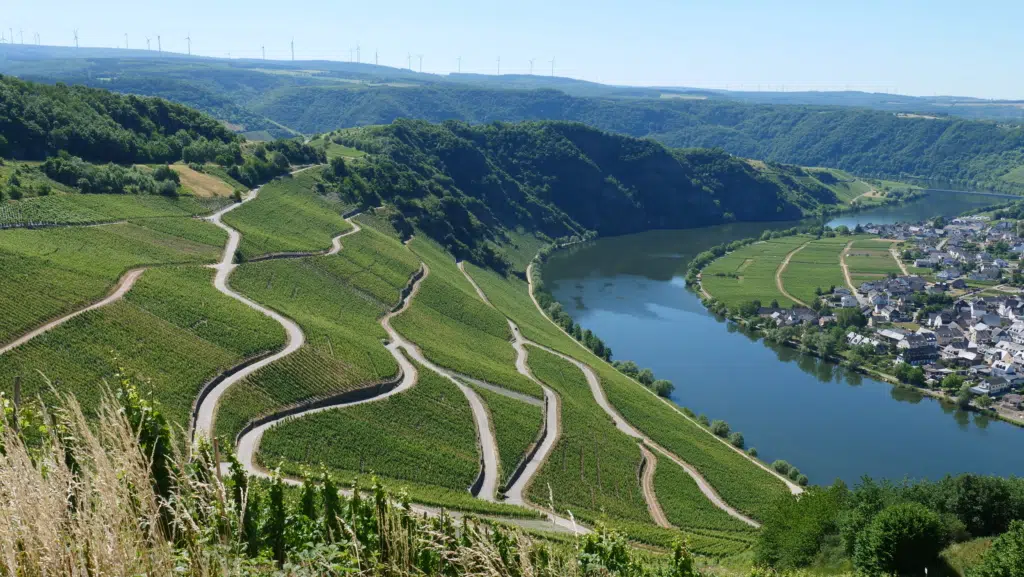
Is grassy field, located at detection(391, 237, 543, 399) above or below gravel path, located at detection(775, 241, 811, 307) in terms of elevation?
above

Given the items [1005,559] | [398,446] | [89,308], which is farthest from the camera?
[89,308]

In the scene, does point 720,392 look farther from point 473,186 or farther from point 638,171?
point 638,171

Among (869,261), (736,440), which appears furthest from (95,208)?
(869,261)

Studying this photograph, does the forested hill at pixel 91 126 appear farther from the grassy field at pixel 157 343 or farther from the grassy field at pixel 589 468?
the grassy field at pixel 589 468

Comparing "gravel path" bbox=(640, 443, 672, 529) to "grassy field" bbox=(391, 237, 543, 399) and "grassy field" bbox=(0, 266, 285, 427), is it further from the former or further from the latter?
"grassy field" bbox=(0, 266, 285, 427)

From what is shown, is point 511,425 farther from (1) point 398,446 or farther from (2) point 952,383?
(2) point 952,383

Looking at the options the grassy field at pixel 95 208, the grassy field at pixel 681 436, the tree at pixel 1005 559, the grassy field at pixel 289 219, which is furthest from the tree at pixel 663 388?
the grassy field at pixel 95 208

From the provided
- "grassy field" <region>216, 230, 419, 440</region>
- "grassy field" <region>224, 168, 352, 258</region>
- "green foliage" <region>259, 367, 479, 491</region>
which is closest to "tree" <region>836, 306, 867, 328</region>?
"grassy field" <region>216, 230, 419, 440</region>
